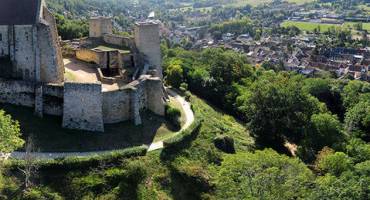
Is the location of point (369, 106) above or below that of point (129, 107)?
below

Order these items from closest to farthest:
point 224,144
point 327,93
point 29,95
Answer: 1. point 29,95
2. point 224,144
3. point 327,93

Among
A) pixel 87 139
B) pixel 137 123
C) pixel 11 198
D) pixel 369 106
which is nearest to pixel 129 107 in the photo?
pixel 137 123

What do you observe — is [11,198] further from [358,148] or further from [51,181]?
[358,148]

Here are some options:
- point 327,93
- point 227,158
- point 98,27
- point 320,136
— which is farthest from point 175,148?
point 327,93

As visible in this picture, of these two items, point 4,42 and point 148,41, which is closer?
point 4,42

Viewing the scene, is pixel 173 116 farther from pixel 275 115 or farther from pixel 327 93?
pixel 327 93

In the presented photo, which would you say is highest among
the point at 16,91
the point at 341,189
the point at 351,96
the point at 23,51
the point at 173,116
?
the point at 23,51
